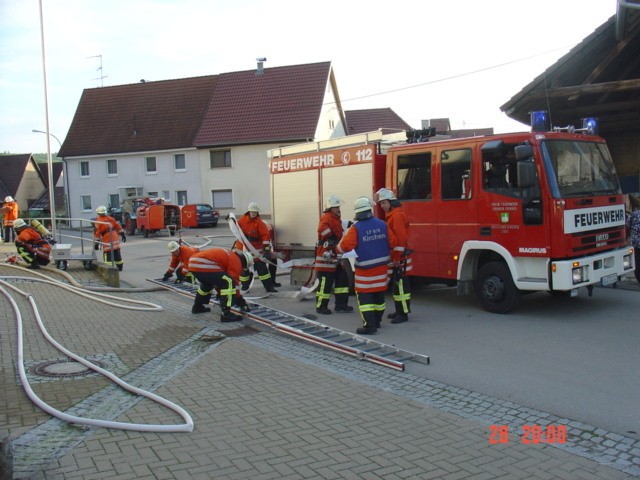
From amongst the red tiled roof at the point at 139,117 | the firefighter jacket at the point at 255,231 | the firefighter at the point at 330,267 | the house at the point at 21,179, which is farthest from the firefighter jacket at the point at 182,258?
the house at the point at 21,179

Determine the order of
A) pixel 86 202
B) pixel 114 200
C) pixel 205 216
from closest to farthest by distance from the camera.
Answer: pixel 205 216, pixel 114 200, pixel 86 202

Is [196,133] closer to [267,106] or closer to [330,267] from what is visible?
[267,106]

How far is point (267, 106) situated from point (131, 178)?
11218 mm

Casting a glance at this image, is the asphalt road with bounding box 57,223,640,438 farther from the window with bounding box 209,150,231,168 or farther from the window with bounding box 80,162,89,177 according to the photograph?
the window with bounding box 80,162,89,177

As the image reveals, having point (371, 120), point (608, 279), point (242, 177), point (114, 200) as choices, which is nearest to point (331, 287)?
point (608, 279)

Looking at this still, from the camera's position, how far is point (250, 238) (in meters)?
11.7

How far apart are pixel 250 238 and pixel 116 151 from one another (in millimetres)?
33968

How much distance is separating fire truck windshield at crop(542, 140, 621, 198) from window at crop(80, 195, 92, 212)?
40976 millimetres

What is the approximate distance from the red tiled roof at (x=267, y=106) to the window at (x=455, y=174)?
1092 inches

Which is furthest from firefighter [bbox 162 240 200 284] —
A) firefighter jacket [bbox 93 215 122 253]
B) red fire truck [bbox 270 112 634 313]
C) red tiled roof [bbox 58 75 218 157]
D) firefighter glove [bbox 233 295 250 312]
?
red tiled roof [bbox 58 75 218 157]

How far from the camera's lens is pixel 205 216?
34.1 metres

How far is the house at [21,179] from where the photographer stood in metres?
63.7

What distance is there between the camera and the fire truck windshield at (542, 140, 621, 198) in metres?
8.22

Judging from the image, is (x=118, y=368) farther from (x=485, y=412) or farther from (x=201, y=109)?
(x=201, y=109)
